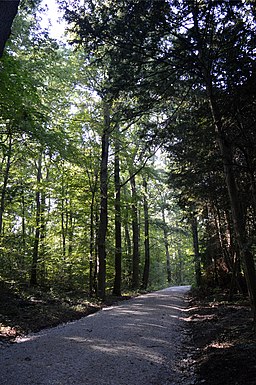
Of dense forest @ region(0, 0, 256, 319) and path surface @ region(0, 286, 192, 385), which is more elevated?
dense forest @ region(0, 0, 256, 319)

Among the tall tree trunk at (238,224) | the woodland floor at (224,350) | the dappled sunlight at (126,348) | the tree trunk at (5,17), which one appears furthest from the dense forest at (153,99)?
the tree trunk at (5,17)

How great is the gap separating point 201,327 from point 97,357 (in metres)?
3.97

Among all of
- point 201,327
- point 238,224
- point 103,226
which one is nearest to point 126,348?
point 201,327

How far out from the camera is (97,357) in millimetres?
5113

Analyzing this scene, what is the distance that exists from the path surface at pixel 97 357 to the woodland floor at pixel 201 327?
49cm

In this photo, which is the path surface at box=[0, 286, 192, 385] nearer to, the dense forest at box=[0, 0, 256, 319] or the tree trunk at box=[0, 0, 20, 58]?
the dense forest at box=[0, 0, 256, 319]

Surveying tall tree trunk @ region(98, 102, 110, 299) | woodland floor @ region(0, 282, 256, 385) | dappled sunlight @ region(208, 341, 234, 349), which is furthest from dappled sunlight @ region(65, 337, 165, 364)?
tall tree trunk @ region(98, 102, 110, 299)

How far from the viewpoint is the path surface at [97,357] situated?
4.21 meters

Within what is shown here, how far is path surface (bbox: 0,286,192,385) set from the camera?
4211mm

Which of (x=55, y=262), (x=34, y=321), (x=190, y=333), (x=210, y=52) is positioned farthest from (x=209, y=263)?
(x=210, y=52)

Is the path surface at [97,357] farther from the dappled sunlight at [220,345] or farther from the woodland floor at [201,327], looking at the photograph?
the dappled sunlight at [220,345]

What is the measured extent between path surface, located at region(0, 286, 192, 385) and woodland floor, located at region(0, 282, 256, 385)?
1.62ft

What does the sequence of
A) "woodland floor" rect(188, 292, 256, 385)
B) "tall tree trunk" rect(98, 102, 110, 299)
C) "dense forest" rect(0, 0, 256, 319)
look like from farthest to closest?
"tall tree trunk" rect(98, 102, 110, 299), "dense forest" rect(0, 0, 256, 319), "woodland floor" rect(188, 292, 256, 385)

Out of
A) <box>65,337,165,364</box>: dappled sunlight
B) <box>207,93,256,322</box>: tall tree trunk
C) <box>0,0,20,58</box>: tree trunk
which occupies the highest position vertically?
<box>0,0,20,58</box>: tree trunk
